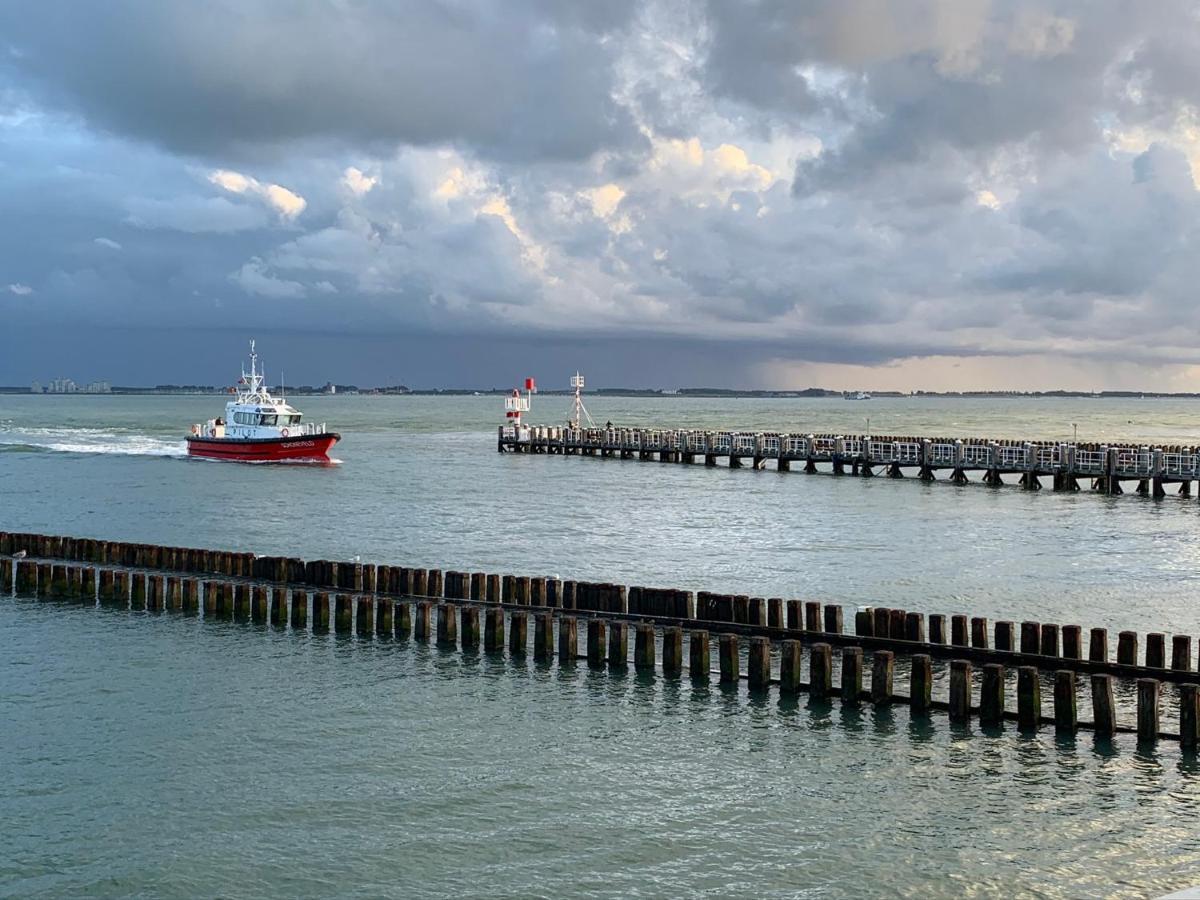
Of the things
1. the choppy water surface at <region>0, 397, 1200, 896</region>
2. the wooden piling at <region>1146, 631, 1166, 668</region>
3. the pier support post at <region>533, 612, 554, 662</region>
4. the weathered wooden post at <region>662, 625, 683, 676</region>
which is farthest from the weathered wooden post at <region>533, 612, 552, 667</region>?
the wooden piling at <region>1146, 631, 1166, 668</region>

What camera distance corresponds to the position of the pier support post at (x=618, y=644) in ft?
83.6

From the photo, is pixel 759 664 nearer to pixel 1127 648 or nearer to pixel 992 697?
pixel 992 697

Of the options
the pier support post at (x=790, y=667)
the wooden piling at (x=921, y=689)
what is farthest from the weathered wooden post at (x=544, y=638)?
the wooden piling at (x=921, y=689)

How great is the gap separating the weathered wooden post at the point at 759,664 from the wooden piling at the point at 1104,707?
6.08 metres

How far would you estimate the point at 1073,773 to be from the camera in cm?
1944

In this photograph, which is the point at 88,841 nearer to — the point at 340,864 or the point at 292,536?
the point at 340,864

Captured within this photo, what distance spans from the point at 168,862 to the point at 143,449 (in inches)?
4240

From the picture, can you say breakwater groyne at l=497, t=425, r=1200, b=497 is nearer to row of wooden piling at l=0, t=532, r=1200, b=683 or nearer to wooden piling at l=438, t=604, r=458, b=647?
row of wooden piling at l=0, t=532, r=1200, b=683

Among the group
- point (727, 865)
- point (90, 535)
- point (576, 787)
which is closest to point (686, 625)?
point (576, 787)

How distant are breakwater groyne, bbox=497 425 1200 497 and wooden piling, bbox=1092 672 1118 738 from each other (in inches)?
1916

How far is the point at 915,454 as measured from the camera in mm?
78125

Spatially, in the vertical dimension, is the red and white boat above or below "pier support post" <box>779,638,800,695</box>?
above

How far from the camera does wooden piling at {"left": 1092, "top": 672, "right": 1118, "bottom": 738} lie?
20516 mm

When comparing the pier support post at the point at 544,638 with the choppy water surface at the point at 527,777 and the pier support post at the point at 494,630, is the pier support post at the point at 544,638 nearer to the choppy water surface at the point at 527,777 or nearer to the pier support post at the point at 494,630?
the choppy water surface at the point at 527,777
